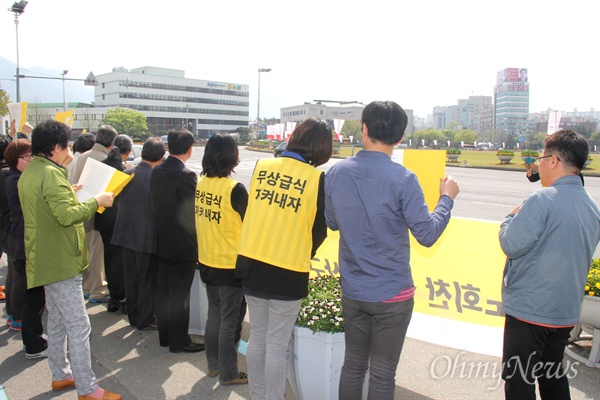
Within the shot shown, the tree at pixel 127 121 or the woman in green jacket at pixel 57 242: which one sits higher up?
the tree at pixel 127 121

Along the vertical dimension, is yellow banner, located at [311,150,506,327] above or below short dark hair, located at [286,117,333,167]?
below

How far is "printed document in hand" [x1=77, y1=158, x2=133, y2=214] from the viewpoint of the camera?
3533 mm

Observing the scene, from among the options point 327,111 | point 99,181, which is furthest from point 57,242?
point 327,111

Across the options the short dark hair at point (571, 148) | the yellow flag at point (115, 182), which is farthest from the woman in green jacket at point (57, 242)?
the short dark hair at point (571, 148)

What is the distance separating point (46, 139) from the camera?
3.12 m

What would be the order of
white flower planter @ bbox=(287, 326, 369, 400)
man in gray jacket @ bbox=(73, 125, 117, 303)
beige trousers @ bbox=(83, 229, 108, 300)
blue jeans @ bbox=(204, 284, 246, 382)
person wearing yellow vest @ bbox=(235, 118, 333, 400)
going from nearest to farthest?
1. person wearing yellow vest @ bbox=(235, 118, 333, 400)
2. white flower planter @ bbox=(287, 326, 369, 400)
3. blue jeans @ bbox=(204, 284, 246, 382)
4. man in gray jacket @ bbox=(73, 125, 117, 303)
5. beige trousers @ bbox=(83, 229, 108, 300)

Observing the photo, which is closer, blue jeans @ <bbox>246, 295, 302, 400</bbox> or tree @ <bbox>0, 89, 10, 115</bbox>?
blue jeans @ <bbox>246, 295, 302, 400</bbox>

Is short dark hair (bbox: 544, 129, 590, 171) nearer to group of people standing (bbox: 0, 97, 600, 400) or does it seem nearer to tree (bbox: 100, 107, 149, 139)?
group of people standing (bbox: 0, 97, 600, 400)

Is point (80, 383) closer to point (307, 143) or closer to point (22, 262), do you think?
point (22, 262)

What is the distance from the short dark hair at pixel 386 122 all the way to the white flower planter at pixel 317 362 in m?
1.25

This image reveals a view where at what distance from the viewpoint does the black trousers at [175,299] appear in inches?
149

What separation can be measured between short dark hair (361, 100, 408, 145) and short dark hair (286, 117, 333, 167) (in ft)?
1.17

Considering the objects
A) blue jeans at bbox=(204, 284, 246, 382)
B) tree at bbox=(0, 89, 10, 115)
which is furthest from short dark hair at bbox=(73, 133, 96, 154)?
tree at bbox=(0, 89, 10, 115)

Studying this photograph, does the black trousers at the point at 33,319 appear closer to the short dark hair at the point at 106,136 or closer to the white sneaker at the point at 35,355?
the white sneaker at the point at 35,355
